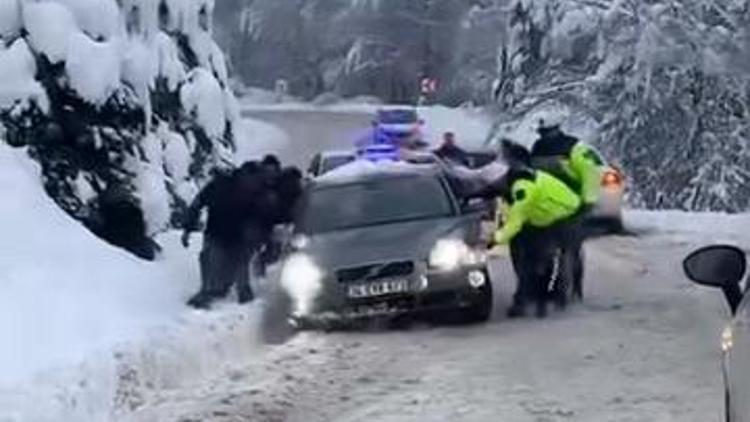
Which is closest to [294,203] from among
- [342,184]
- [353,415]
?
[342,184]

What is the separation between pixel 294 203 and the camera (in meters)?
17.7

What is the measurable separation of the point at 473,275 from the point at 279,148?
45.8m

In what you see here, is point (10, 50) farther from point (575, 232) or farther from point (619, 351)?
point (619, 351)

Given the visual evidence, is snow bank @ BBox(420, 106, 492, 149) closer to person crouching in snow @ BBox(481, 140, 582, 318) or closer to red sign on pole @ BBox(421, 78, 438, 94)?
red sign on pole @ BBox(421, 78, 438, 94)

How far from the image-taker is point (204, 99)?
23.5 m

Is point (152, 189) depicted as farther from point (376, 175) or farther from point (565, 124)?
point (565, 124)

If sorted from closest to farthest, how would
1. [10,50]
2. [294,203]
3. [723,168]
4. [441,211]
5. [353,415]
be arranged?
[353,415] < [441,211] < [294,203] < [10,50] < [723,168]

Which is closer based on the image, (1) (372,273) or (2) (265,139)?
(1) (372,273)

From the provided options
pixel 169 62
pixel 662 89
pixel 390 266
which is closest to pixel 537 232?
pixel 390 266

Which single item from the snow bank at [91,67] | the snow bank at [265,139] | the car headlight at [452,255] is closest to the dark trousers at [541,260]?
the car headlight at [452,255]

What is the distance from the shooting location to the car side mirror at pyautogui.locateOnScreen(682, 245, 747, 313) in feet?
22.6

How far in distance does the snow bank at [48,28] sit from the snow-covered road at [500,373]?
5.90m

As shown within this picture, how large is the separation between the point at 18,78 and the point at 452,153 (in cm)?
778

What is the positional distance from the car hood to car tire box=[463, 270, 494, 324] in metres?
0.57
